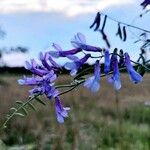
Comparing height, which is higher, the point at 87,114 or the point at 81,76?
the point at 81,76

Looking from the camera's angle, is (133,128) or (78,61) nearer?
(78,61)

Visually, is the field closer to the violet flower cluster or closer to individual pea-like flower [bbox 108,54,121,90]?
the violet flower cluster

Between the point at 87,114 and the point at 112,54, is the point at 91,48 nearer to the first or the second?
the point at 112,54

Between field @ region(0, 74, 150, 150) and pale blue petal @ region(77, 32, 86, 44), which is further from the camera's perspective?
field @ region(0, 74, 150, 150)

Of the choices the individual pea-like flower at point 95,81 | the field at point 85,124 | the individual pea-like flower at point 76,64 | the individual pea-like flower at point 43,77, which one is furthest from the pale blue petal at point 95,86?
the field at point 85,124

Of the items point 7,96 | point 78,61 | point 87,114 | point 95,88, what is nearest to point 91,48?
point 78,61

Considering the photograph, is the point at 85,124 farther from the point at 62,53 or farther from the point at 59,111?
the point at 62,53

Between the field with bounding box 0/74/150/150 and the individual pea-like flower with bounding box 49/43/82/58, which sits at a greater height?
the individual pea-like flower with bounding box 49/43/82/58

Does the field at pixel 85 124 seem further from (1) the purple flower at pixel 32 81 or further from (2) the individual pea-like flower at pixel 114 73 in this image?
(2) the individual pea-like flower at pixel 114 73

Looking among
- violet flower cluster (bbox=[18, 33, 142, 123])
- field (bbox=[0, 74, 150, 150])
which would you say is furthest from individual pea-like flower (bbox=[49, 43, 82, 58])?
field (bbox=[0, 74, 150, 150])
